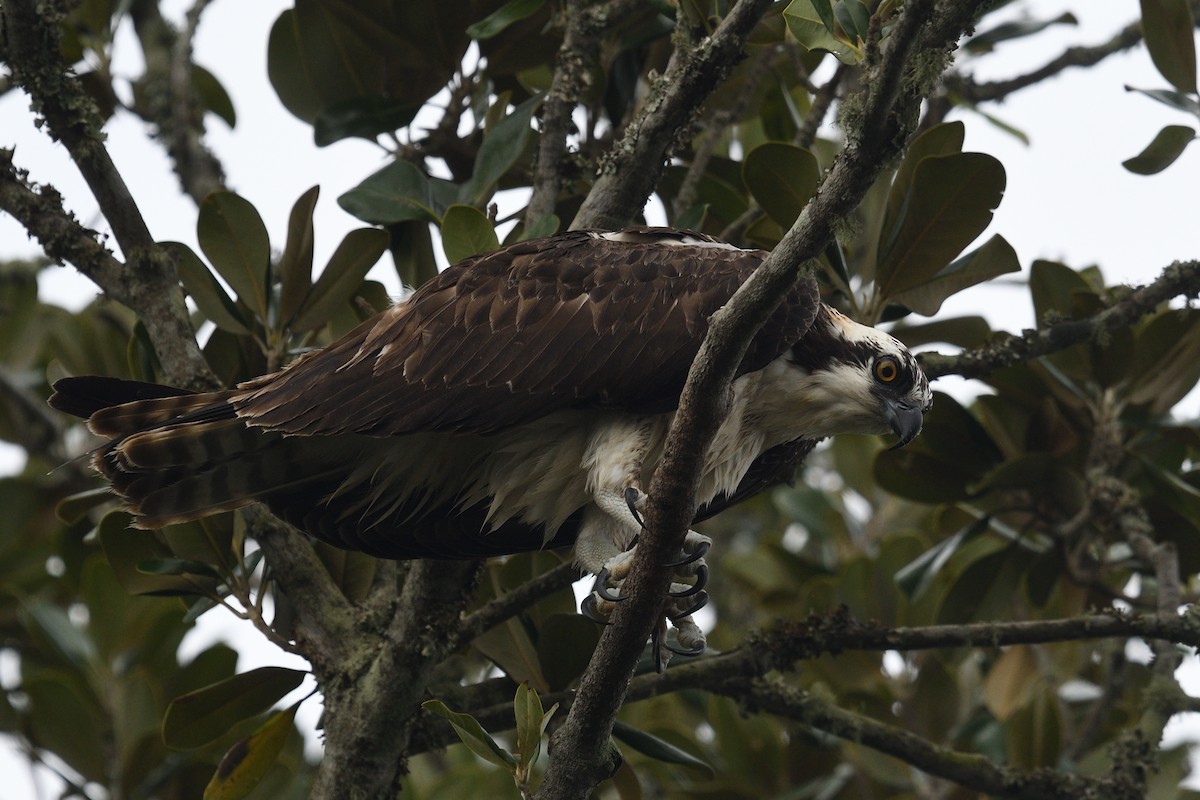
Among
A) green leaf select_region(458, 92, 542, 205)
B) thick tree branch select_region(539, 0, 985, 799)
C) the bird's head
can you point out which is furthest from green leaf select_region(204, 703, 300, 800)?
the bird's head

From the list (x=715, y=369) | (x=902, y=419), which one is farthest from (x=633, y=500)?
(x=902, y=419)

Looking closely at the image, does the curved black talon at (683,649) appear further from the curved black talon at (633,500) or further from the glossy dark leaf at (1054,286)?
the glossy dark leaf at (1054,286)

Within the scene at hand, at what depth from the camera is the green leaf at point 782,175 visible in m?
4.14

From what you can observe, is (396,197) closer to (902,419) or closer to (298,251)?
(298,251)

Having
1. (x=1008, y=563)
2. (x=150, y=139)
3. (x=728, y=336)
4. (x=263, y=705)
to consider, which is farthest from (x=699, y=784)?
(x=150, y=139)

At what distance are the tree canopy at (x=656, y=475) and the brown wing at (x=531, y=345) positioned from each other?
0.33 m

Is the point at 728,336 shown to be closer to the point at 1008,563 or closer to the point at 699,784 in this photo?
the point at 1008,563

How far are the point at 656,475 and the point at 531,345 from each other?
0.87 meters

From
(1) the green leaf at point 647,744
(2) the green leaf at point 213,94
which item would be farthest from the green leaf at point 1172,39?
(2) the green leaf at point 213,94

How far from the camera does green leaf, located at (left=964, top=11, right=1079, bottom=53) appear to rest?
526 centimetres

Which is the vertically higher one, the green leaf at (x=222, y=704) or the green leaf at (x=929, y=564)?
the green leaf at (x=222, y=704)

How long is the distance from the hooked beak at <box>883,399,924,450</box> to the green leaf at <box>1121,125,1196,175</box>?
1097 mm

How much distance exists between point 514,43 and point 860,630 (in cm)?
259

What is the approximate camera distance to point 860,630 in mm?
4152
